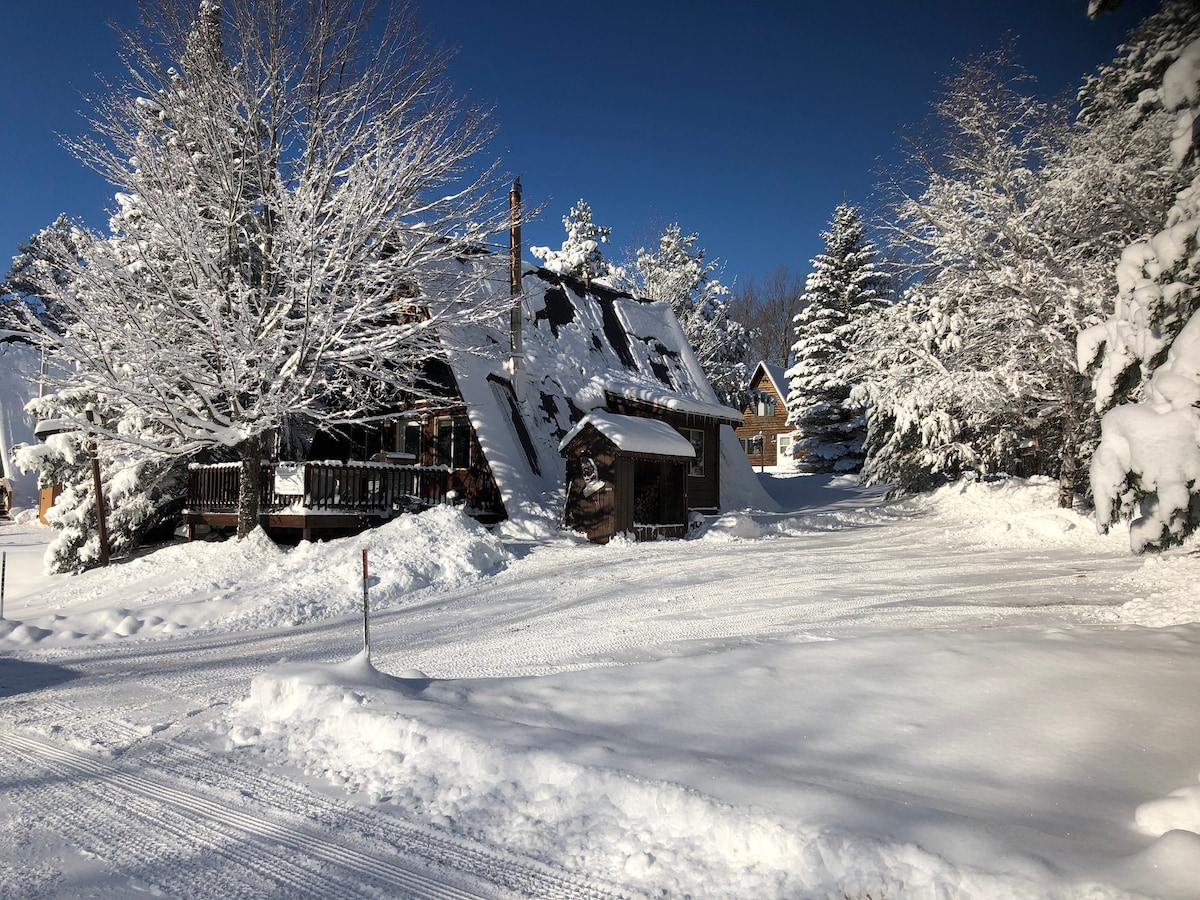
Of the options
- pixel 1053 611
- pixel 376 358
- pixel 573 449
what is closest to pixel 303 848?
pixel 1053 611

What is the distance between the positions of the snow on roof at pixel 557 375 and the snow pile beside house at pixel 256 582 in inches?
152

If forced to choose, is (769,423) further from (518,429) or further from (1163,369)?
(1163,369)

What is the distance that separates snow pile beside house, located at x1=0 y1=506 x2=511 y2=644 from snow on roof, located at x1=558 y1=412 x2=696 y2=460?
3.57m

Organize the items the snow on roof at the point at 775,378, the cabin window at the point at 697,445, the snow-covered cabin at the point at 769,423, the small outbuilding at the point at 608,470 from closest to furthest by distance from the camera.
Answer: the small outbuilding at the point at 608,470 → the cabin window at the point at 697,445 → the snow on roof at the point at 775,378 → the snow-covered cabin at the point at 769,423

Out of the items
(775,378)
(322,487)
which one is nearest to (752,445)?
(775,378)

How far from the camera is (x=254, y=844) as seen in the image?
3.36m

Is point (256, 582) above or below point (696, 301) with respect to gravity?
below

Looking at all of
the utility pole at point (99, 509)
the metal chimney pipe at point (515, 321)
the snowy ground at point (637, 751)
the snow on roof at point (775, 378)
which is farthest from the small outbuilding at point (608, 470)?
the snow on roof at point (775, 378)

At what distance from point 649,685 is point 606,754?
1380mm

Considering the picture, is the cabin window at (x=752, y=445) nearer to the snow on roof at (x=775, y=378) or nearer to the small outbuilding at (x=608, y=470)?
the snow on roof at (x=775, y=378)

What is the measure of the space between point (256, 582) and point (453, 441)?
25.5 feet

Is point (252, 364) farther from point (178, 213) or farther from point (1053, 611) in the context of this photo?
point (1053, 611)

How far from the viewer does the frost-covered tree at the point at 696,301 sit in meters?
36.2

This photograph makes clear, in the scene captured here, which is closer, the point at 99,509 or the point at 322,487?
the point at 322,487
